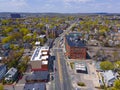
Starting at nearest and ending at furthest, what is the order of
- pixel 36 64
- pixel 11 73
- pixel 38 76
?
pixel 38 76
pixel 11 73
pixel 36 64

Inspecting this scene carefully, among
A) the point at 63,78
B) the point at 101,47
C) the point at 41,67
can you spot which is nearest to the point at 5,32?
the point at 101,47

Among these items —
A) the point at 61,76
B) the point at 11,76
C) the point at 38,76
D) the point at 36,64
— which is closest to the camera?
the point at 11,76

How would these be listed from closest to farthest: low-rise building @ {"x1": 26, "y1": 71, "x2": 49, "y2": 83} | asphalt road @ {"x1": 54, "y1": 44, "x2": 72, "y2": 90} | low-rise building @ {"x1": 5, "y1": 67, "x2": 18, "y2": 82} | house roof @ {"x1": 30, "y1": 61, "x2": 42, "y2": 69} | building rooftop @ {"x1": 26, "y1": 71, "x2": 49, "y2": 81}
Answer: asphalt road @ {"x1": 54, "y1": 44, "x2": 72, "y2": 90} → low-rise building @ {"x1": 5, "y1": 67, "x2": 18, "y2": 82} → low-rise building @ {"x1": 26, "y1": 71, "x2": 49, "y2": 83} → building rooftop @ {"x1": 26, "y1": 71, "x2": 49, "y2": 81} → house roof @ {"x1": 30, "y1": 61, "x2": 42, "y2": 69}

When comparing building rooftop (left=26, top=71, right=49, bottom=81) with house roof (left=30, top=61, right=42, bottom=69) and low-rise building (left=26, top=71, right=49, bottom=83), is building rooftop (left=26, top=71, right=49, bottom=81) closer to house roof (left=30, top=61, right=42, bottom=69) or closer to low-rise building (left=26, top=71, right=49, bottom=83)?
low-rise building (left=26, top=71, right=49, bottom=83)

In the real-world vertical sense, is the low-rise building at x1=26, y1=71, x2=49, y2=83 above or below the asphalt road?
above

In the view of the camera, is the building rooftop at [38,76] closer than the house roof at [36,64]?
Yes

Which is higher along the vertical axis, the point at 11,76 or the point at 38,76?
the point at 11,76

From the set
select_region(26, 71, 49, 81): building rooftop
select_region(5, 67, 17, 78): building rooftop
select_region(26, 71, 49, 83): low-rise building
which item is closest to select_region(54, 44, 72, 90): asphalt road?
select_region(26, 71, 49, 83): low-rise building

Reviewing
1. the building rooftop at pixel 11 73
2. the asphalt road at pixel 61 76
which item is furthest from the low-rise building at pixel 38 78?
the building rooftop at pixel 11 73

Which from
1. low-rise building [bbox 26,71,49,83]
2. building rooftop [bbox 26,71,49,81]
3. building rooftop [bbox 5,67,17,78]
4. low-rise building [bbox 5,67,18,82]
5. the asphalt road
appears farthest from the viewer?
building rooftop [bbox 5,67,17,78]

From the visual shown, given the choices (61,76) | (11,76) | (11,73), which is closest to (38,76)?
(61,76)

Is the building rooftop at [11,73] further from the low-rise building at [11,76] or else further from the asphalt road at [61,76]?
the asphalt road at [61,76]

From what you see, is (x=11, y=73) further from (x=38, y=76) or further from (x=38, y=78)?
(x=38, y=78)
